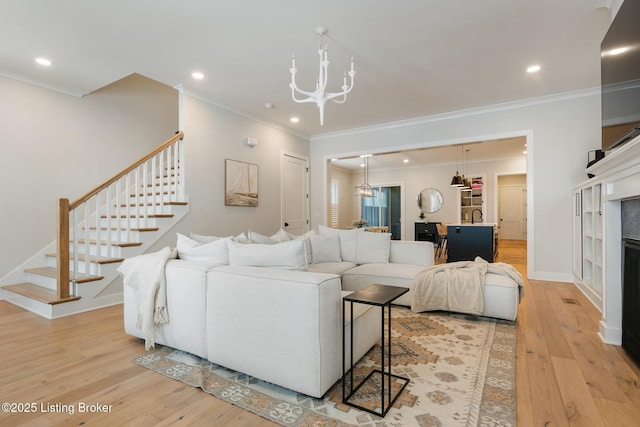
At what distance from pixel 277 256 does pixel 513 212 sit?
35.7 ft

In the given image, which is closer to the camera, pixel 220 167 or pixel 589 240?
pixel 589 240

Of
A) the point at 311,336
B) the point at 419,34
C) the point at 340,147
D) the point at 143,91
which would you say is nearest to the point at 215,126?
the point at 143,91

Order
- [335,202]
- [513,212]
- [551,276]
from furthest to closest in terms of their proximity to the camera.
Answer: [335,202]
[513,212]
[551,276]

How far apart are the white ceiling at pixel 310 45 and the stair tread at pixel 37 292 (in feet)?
8.69

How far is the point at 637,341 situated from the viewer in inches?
83.1

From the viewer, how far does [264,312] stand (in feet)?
6.07

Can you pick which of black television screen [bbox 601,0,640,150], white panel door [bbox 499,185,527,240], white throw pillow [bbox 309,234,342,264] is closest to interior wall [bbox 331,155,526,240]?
white panel door [bbox 499,185,527,240]

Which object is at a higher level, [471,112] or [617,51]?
[471,112]

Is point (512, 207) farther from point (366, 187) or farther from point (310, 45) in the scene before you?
point (310, 45)

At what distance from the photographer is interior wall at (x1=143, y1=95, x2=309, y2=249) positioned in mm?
4598

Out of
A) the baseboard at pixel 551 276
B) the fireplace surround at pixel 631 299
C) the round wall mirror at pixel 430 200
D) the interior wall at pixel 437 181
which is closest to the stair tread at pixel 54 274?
the fireplace surround at pixel 631 299

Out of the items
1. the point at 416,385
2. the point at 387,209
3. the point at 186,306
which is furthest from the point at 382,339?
the point at 387,209

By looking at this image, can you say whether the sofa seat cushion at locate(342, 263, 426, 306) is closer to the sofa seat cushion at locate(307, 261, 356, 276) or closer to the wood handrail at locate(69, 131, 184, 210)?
the sofa seat cushion at locate(307, 261, 356, 276)

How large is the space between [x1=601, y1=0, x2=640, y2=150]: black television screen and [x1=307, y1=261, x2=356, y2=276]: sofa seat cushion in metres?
2.70
